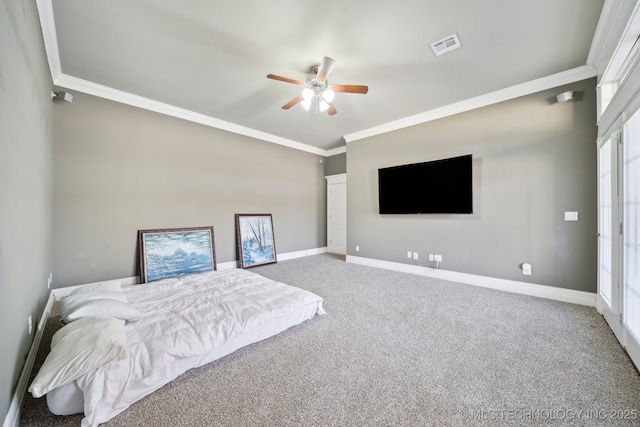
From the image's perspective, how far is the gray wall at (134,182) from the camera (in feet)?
10.4

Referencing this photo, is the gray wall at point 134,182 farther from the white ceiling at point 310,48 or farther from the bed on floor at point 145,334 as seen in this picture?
the bed on floor at point 145,334

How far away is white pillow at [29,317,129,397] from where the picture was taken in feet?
3.94

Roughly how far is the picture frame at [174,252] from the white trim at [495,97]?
4.05 metres

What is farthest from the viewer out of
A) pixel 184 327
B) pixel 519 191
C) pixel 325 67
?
pixel 519 191

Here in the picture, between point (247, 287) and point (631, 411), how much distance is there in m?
3.08

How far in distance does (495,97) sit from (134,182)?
573 centimetres

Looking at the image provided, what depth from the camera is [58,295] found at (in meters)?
3.06

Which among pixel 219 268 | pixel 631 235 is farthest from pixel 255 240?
pixel 631 235

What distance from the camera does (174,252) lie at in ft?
12.8

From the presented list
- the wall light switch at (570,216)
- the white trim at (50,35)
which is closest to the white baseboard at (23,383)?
the white trim at (50,35)

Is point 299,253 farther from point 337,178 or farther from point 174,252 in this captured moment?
point 174,252

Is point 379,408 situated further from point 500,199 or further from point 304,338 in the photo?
point 500,199

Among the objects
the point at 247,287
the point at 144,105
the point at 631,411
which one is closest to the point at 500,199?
the point at 631,411

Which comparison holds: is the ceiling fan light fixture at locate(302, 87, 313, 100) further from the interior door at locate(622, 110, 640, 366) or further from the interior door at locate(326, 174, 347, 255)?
the interior door at locate(326, 174, 347, 255)
